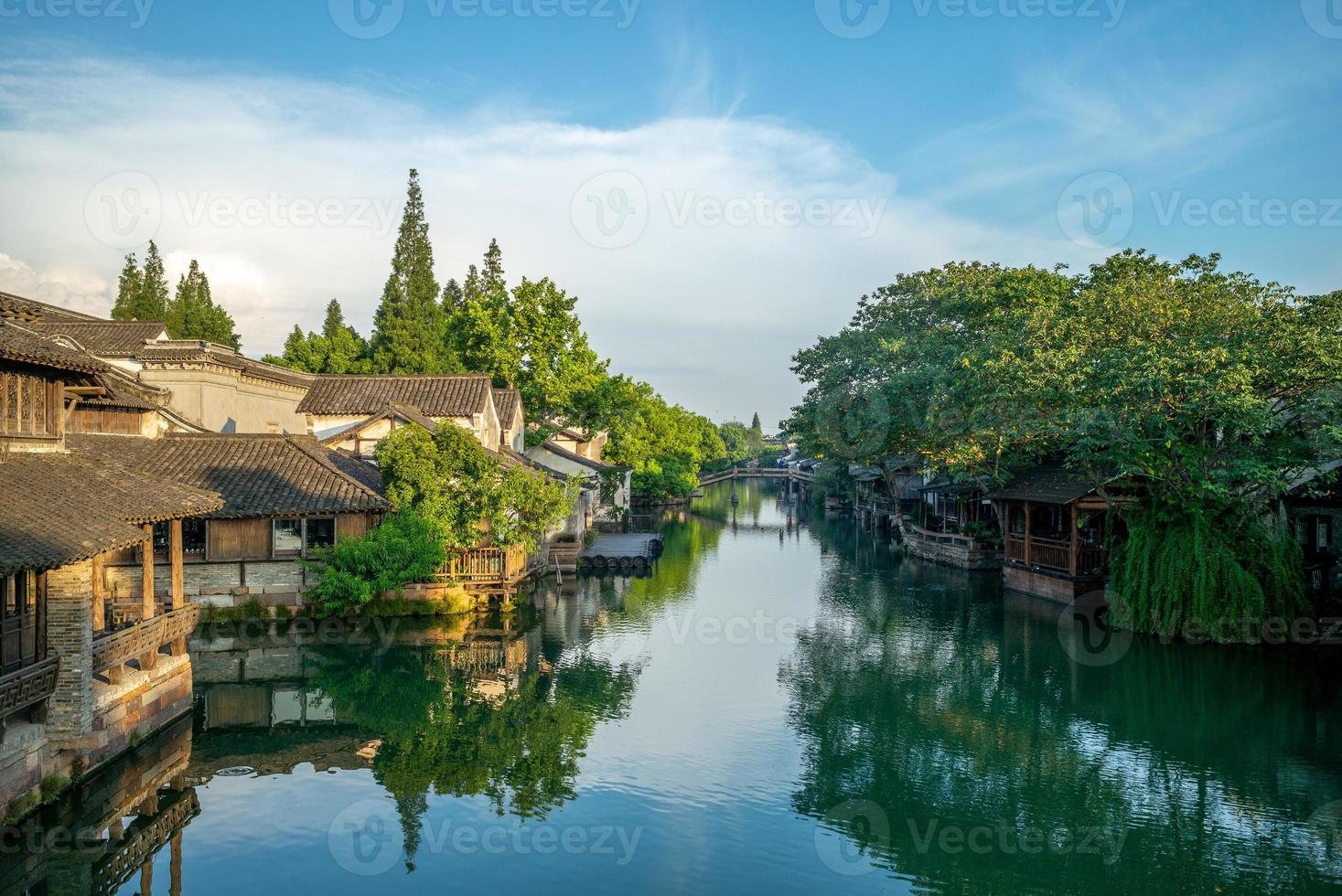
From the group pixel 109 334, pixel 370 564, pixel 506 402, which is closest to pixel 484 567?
pixel 370 564

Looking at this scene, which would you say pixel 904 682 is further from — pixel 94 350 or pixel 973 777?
pixel 94 350

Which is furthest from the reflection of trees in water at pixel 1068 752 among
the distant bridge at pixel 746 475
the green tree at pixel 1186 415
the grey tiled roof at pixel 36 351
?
the distant bridge at pixel 746 475

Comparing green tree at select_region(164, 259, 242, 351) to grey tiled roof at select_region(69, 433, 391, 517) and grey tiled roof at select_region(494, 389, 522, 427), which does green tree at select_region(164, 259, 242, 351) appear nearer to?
grey tiled roof at select_region(494, 389, 522, 427)

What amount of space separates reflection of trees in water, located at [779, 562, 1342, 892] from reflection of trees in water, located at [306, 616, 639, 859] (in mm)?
4341

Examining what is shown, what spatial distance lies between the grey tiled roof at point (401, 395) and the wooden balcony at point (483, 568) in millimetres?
12751

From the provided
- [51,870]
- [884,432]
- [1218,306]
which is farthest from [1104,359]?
[51,870]

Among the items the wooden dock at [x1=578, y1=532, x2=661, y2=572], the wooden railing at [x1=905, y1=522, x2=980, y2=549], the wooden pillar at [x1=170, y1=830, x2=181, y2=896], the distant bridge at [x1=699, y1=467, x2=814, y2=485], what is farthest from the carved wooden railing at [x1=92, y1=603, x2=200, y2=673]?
the distant bridge at [x1=699, y1=467, x2=814, y2=485]

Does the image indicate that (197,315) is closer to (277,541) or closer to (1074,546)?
(277,541)

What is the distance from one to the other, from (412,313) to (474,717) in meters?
50.1

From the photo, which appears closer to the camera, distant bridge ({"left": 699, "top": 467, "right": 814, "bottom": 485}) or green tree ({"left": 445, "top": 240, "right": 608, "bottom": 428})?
green tree ({"left": 445, "top": 240, "right": 608, "bottom": 428})

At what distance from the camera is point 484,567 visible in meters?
28.8

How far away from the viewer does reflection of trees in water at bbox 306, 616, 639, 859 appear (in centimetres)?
1504

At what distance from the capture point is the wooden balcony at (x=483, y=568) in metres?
28.1

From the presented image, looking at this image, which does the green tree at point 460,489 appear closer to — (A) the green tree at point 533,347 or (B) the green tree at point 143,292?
(A) the green tree at point 533,347
